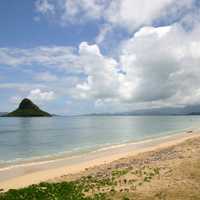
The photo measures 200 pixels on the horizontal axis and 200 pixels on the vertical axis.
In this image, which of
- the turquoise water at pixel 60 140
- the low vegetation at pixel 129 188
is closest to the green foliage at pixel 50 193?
the low vegetation at pixel 129 188

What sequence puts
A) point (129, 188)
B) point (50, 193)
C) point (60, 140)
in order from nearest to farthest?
1. point (50, 193)
2. point (129, 188)
3. point (60, 140)

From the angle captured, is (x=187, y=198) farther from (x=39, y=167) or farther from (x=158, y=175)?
(x=39, y=167)

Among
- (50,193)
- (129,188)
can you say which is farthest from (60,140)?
(50,193)

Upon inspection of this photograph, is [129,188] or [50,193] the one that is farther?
[129,188]

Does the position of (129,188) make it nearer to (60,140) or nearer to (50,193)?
(50,193)

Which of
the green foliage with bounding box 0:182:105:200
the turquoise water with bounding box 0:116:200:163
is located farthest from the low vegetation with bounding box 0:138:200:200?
the turquoise water with bounding box 0:116:200:163

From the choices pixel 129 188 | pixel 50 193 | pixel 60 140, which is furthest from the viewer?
pixel 60 140

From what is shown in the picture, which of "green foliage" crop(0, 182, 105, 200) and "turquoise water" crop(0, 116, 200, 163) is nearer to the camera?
"green foliage" crop(0, 182, 105, 200)

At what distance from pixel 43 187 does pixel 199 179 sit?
734 centimetres

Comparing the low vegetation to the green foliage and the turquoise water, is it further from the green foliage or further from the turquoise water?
the turquoise water

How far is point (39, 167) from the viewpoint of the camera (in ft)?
98.4

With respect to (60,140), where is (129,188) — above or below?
above

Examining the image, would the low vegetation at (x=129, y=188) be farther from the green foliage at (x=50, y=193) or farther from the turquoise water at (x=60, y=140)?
the turquoise water at (x=60, y=140)

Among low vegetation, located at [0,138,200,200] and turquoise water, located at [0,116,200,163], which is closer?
low vegetation, located at [0,138,200,200]
